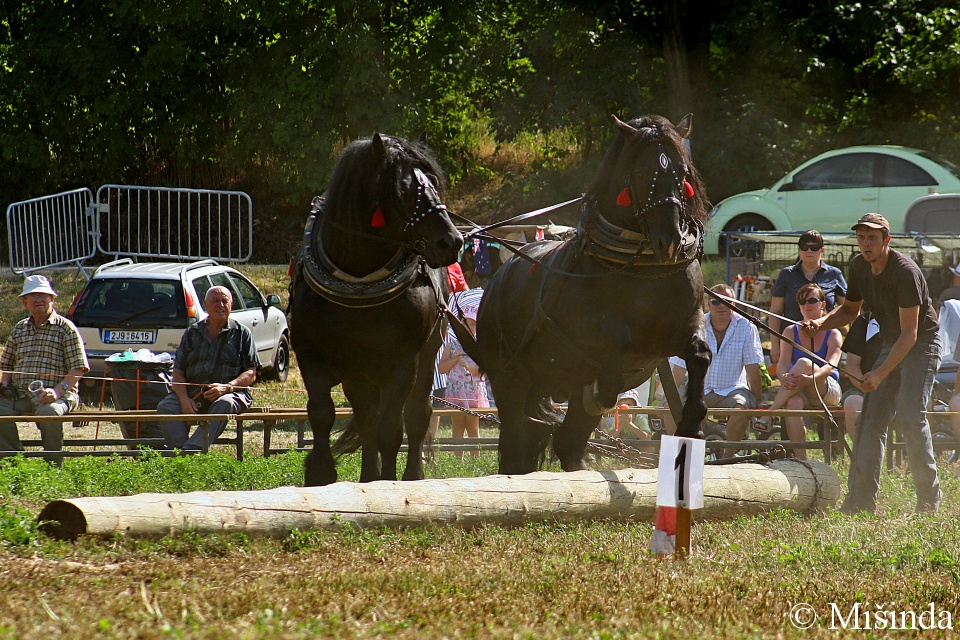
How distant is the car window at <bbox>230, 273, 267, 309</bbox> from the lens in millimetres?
14508

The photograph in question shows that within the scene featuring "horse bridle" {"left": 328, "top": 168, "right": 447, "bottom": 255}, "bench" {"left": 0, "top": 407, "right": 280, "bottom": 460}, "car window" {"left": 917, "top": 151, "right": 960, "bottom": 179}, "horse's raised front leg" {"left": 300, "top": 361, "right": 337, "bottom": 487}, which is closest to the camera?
"horse bridle" {"left": 328, "top": 168, "right": 447, "bottom": 255}

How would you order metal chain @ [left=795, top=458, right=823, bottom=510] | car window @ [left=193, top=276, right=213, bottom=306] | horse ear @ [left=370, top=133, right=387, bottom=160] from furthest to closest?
car window @ [left=193, top=276, right=213, bottom=306], metal chain @ [left=795, top=458, right=823, bottom=510], horse ear @ [left=370, top=133, right=387, bottom=160]

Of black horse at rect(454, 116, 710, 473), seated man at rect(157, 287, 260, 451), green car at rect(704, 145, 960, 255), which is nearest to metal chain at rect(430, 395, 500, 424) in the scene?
seated man at rect(157, 287, 260, 451)

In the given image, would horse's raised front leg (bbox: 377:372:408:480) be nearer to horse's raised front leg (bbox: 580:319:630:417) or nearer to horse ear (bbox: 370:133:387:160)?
horse's raised front leg (bbox: 580:319:630:417)

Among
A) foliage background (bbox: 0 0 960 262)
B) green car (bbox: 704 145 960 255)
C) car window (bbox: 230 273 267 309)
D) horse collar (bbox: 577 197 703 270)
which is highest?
foliage background (bbox: 0 0 960 262)

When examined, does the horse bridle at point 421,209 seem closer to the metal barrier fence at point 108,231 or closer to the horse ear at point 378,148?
the horse ear at point 378,148

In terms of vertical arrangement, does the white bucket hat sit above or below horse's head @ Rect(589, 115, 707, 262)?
below

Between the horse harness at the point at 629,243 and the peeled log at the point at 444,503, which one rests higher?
the horse harness at the point at 629,243

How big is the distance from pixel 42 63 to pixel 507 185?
933 centimetres

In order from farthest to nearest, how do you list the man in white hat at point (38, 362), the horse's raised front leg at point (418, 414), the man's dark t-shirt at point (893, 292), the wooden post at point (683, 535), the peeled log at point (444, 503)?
the man in white hat at point (38, 362), the horse's raised front leg at point (418, 414), the man's dark t-shirt at point (893, 292), the wooden post at point (683, 535), the peeled log at point (444, 503)

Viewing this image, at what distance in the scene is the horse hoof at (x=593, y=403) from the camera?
640 centimetres

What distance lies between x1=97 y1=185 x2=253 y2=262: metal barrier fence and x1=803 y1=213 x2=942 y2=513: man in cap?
13186mm

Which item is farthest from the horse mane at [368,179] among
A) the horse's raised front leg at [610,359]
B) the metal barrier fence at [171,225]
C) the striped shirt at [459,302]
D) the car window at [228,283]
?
the metal barrier fence at [171,225]

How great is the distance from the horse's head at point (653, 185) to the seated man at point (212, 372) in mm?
4314
